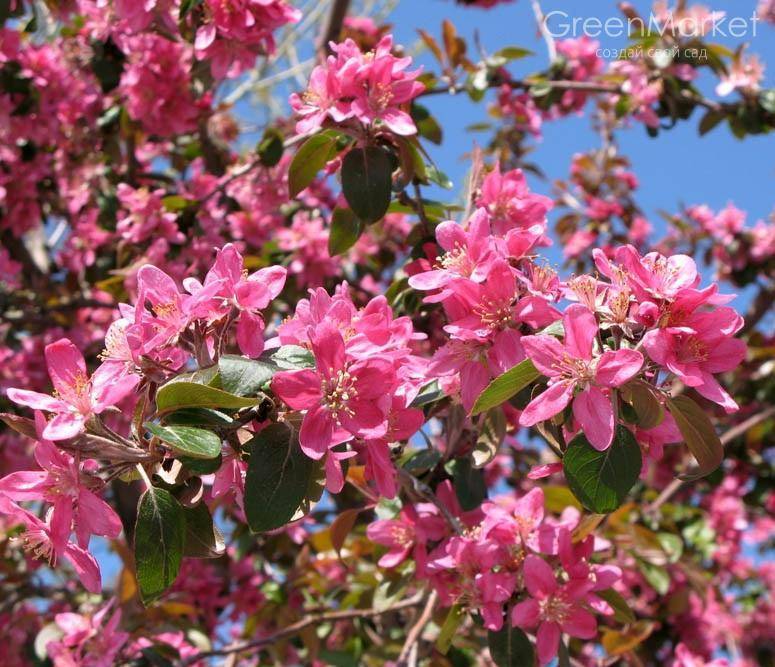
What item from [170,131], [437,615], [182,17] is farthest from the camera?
[170,131]

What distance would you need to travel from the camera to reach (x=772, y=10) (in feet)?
15.5

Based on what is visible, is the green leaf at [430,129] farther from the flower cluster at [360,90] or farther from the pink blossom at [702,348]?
the pink blossom at [702,348]

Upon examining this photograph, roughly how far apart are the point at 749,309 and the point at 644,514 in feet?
5.11

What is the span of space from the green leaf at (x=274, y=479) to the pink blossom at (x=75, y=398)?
19 centimetres

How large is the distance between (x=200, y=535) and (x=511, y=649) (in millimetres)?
587

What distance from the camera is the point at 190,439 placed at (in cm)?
104

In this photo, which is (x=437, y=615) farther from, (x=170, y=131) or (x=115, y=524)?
(x=170, y=131)

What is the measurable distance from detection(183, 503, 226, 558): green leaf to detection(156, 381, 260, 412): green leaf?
194 millimetres

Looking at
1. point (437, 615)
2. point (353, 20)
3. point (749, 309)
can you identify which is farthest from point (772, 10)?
point (437, 615)

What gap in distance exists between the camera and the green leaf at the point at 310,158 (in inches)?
68.9

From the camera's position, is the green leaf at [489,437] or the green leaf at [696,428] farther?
the green leaf at [489,437]

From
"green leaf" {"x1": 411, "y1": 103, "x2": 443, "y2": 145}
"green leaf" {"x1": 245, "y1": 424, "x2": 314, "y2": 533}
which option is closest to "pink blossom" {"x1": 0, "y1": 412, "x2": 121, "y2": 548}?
"green leaf" {"x1": 245, "y1": 424, "x2": 314, "y2": 533}

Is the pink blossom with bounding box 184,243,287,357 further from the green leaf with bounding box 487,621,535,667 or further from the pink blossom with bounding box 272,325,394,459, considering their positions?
the green leaf with bounding box 487,621,535,667

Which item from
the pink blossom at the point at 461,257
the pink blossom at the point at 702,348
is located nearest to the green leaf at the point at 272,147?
the pink blossom at the point at 461,257
